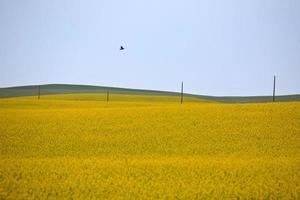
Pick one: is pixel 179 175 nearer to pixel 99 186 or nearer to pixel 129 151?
pixel 99 186

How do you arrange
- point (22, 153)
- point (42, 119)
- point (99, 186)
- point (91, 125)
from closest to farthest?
point (99, 186)
point (22, 153)
point (91, 125)
point (42, 119)

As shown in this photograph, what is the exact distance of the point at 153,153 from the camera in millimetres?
17547

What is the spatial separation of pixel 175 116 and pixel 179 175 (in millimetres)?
11701

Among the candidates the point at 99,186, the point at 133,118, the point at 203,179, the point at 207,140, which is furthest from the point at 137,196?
the point at 133,118

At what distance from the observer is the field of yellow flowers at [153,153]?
11922 millimetres

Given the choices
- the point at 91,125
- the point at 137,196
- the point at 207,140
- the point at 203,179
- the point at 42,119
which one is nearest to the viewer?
the point at 137,196

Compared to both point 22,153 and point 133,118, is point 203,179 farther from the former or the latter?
point 133,118

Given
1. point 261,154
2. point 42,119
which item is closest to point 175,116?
point 42,119

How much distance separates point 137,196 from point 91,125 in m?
12.0

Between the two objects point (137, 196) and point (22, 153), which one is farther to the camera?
point (22, 153)

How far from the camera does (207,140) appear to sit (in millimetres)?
19609

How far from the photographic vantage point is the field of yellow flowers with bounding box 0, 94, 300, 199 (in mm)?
11922

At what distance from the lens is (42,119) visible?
24531 mm

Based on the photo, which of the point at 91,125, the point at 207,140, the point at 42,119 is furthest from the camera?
the point at 42,119
